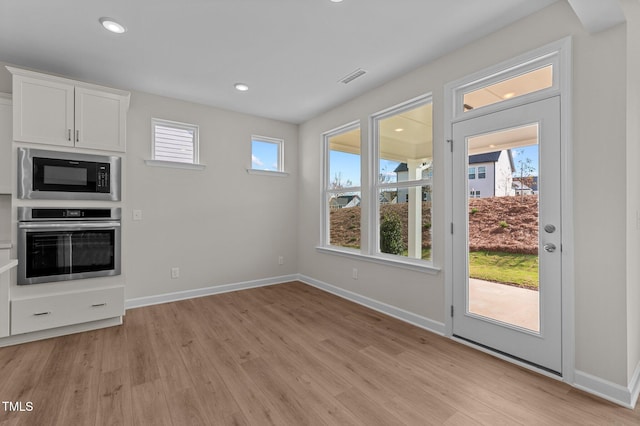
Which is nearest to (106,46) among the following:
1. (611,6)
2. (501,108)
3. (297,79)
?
(297,79)

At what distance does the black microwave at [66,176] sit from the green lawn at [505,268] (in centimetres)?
362

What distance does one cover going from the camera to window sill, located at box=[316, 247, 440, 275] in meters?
2.97

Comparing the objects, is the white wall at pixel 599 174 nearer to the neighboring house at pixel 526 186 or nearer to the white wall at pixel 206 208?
the neighboring house at pixel 526 186

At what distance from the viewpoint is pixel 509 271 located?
95.7 inches

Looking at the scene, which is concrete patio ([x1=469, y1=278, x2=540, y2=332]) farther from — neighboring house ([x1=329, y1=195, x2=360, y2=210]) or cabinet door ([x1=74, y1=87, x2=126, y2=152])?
cabinet door ([x1=74, y1=87, x2=126, y2=152])

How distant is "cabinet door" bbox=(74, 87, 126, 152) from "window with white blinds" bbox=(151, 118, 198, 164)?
2.40 feet

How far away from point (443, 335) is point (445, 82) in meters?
2.42

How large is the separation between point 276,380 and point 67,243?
2453 millimetres

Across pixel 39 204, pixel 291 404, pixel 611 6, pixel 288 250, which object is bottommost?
pixel 291 404

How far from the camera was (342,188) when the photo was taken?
14.0 ft

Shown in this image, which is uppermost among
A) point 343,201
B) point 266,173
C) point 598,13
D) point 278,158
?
point 598,13

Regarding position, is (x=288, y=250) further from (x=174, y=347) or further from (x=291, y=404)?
(x=291, y=404)

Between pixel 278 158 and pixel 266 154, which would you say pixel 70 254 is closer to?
pixel 266 154

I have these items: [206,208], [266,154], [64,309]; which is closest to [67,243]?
[64,309]
